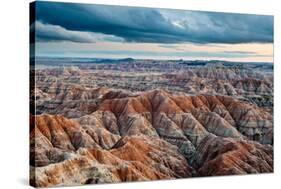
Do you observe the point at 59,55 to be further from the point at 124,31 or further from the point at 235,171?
the point at 235,171

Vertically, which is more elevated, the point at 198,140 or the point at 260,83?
the point at 260,83

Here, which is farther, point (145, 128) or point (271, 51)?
point (271, 51)

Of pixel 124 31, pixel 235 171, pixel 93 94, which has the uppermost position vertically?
pixel 124 31

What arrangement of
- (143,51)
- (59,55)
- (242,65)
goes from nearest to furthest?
(59,55) < (143,51) < (242,65)

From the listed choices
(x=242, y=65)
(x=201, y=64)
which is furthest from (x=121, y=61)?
(x=242, y=65)

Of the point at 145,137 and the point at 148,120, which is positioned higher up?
the point at 148,120

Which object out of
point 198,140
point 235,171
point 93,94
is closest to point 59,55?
point 93,94

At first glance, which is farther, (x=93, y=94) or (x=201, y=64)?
(x=201, y=64)

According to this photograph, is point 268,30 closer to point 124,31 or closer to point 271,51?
point 271,51

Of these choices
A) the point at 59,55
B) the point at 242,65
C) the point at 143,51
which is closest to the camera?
the point at 59,55
